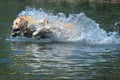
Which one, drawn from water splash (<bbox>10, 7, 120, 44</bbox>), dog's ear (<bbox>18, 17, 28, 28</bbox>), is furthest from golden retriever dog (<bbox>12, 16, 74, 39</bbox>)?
water splash (<bbox>10, 7, 120, 44</bbox>)

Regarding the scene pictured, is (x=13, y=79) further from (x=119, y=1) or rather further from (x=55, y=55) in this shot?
(x=119, y=1)

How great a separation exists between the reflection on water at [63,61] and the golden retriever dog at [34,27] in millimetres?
1126

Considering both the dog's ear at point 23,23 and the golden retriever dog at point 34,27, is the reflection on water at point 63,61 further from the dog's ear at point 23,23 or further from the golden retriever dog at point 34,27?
the dog's ear at point 23,23

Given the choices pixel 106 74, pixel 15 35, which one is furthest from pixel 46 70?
pixel 15 35

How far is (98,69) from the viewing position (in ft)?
47.2

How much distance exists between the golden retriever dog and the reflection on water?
3.69ft

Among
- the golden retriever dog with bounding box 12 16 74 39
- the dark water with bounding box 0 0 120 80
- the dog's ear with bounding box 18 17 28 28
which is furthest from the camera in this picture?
the dog's ear with bounding box 18 17 28 28

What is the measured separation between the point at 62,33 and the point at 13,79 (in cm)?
866

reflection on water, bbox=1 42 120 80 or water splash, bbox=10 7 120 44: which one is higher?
water splash, bbox=10 7 120 44

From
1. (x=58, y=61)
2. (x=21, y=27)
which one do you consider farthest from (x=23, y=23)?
(x=58, y=61)

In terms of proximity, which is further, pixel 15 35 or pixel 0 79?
pixel 15 35

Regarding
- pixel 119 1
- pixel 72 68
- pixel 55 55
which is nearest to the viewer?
pixel 72 68

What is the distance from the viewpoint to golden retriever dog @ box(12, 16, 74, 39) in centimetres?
2127

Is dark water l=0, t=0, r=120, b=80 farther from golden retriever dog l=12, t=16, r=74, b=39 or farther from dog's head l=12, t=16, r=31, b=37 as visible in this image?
dog's head l=12, t=16, r=31, b=37
